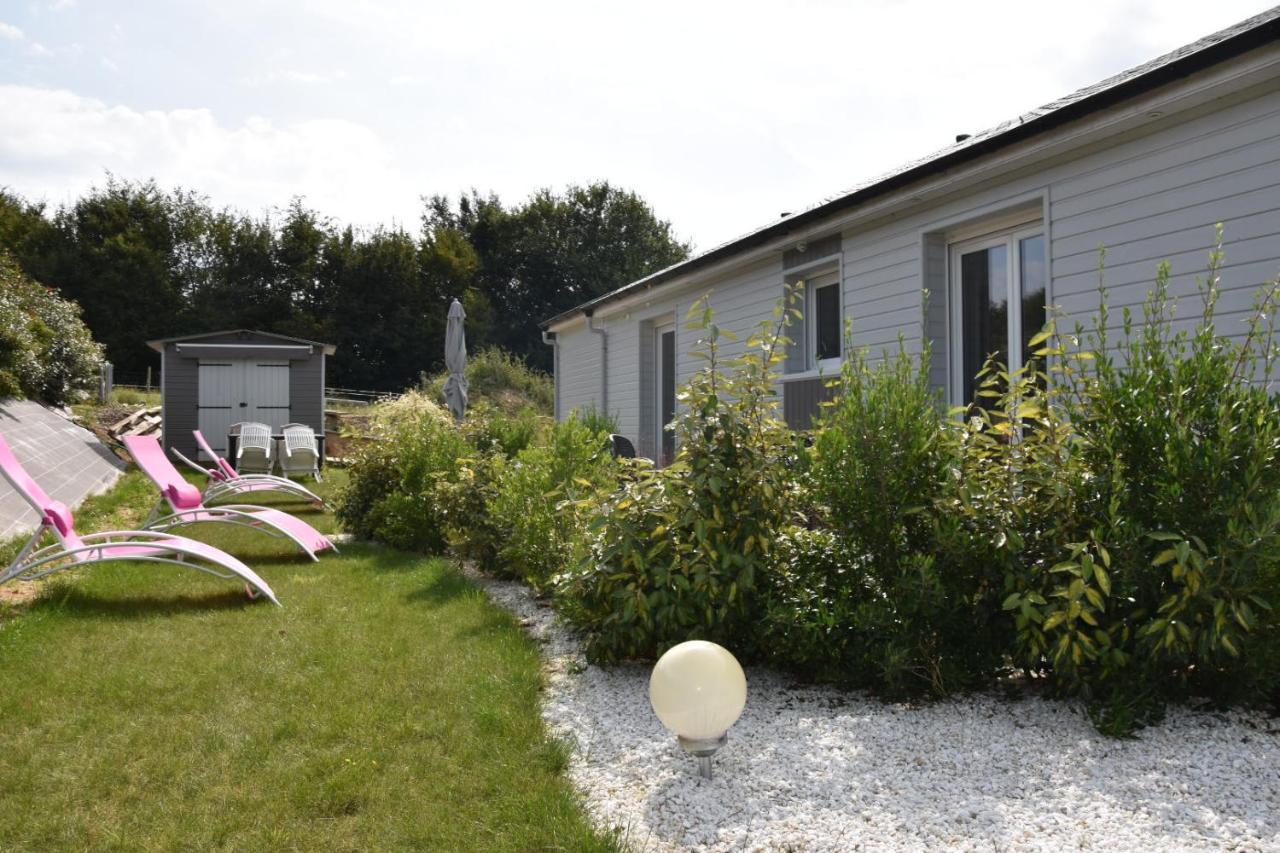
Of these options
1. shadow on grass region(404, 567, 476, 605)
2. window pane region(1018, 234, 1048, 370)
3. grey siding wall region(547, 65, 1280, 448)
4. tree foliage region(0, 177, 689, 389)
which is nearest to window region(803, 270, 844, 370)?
grey siding wall region(547, 65, 1280, 448)

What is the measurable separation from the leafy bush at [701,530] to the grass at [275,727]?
0.58 m

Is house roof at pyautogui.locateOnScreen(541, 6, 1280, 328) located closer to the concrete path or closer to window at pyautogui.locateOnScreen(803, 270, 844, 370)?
window at pyautogui.locateOnScreen(803, 270, 844, 370)

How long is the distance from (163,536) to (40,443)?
785cm

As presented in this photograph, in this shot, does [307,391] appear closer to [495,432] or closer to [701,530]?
[495,432]

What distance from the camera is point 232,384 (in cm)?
1806

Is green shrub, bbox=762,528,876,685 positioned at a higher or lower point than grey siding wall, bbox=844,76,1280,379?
lower

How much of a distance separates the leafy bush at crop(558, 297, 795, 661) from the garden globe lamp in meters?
0.74

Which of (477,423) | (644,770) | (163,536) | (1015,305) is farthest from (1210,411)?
(477,423)

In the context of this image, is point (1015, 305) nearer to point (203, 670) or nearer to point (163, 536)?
point (203, 670)

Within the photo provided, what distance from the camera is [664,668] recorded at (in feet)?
9.57

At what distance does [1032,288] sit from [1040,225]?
44cm

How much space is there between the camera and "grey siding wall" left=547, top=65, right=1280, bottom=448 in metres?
4.56

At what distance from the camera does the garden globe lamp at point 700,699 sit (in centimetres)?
282

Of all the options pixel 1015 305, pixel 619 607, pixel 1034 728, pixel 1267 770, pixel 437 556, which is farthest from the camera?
pixel 437 556
